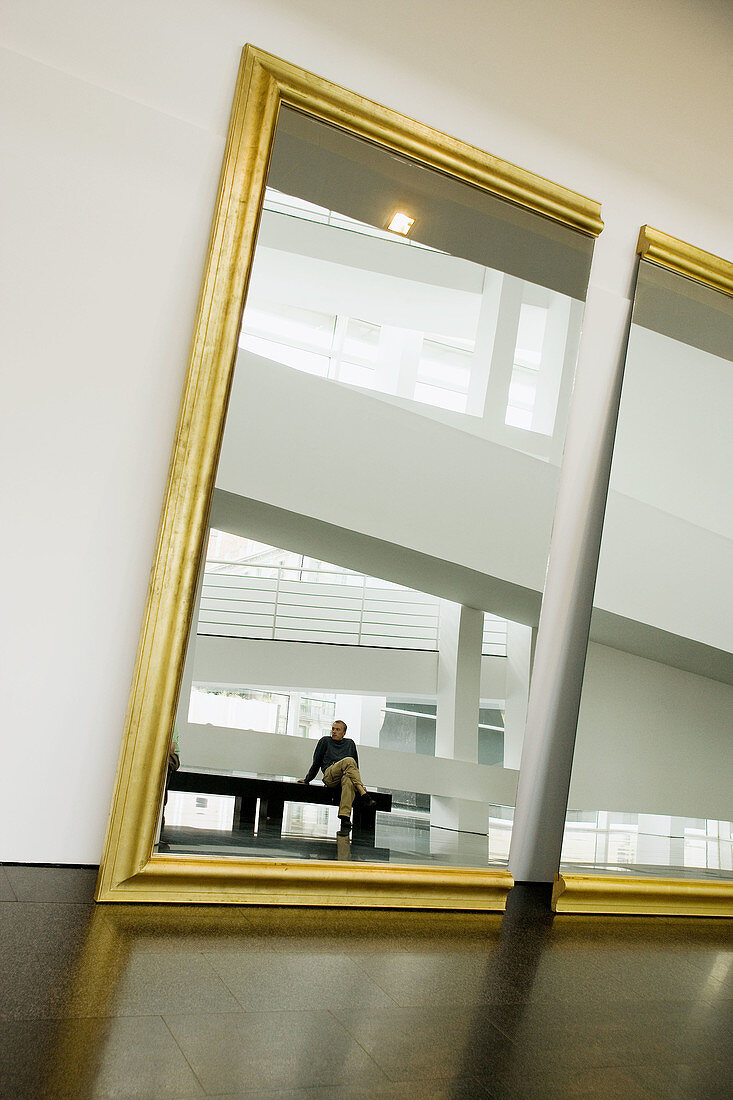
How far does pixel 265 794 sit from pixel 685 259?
10.1 feet

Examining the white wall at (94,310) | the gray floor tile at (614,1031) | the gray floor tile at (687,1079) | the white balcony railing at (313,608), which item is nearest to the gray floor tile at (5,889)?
the white wall at (94,310)

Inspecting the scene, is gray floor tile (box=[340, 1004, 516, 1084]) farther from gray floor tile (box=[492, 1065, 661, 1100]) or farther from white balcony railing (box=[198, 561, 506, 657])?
white balcony railing (box=[198, 561, 506, 657])

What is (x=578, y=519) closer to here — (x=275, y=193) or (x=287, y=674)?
(x=287, y=674)

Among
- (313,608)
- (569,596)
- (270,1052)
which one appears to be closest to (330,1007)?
(270,1052)

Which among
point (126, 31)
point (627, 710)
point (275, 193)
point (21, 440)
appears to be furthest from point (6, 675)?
point (627, 710)

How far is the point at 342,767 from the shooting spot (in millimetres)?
3092

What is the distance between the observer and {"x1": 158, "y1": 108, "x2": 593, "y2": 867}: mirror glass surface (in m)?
3.00

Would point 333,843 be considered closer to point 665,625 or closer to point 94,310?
point 665,625

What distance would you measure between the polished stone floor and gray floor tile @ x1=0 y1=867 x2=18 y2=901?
0.03 feet

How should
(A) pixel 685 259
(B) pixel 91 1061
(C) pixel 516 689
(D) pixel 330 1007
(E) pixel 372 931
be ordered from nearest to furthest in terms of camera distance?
(B) pixel 91 1061
(D) pixel 330 1007
(E) pixel 372 931
(C) pixel 516 689
(A) pixel 685 259

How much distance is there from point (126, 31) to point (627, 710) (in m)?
3.32

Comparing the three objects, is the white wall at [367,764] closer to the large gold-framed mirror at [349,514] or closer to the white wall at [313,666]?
the large gold-framed mirror at [349,514]

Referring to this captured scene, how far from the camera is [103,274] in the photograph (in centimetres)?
297

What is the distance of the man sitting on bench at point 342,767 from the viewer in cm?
306
